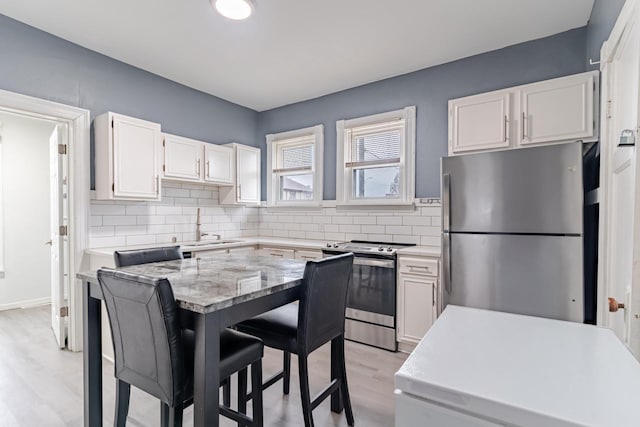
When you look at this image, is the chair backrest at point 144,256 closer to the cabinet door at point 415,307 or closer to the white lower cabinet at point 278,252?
the white lower cabinet at point 278,252

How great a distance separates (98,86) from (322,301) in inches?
117

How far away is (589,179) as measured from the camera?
7.48 ft

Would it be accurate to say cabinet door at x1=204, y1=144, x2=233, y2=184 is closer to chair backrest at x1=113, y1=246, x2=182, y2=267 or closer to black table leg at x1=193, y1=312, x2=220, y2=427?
chair backrest at x1=113, y1=246, x2=182, y2=267

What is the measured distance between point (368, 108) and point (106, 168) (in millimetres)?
2730

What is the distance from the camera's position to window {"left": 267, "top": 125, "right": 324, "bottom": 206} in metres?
4.12

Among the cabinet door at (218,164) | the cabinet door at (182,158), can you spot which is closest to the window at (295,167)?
the cabinet door at (218,164)

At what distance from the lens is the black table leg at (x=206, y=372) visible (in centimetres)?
117

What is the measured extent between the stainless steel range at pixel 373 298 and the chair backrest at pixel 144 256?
4.85 ft

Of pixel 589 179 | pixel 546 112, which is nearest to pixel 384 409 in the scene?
pixel 589 179

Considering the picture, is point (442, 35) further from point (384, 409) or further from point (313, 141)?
point (384, 409)

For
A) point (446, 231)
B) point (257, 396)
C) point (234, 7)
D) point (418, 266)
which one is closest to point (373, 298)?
point (418, 266)

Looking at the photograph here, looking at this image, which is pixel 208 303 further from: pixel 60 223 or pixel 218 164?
pixel 218 164

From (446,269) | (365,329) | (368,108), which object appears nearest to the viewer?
(446,269)

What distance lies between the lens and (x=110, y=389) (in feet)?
7.60
